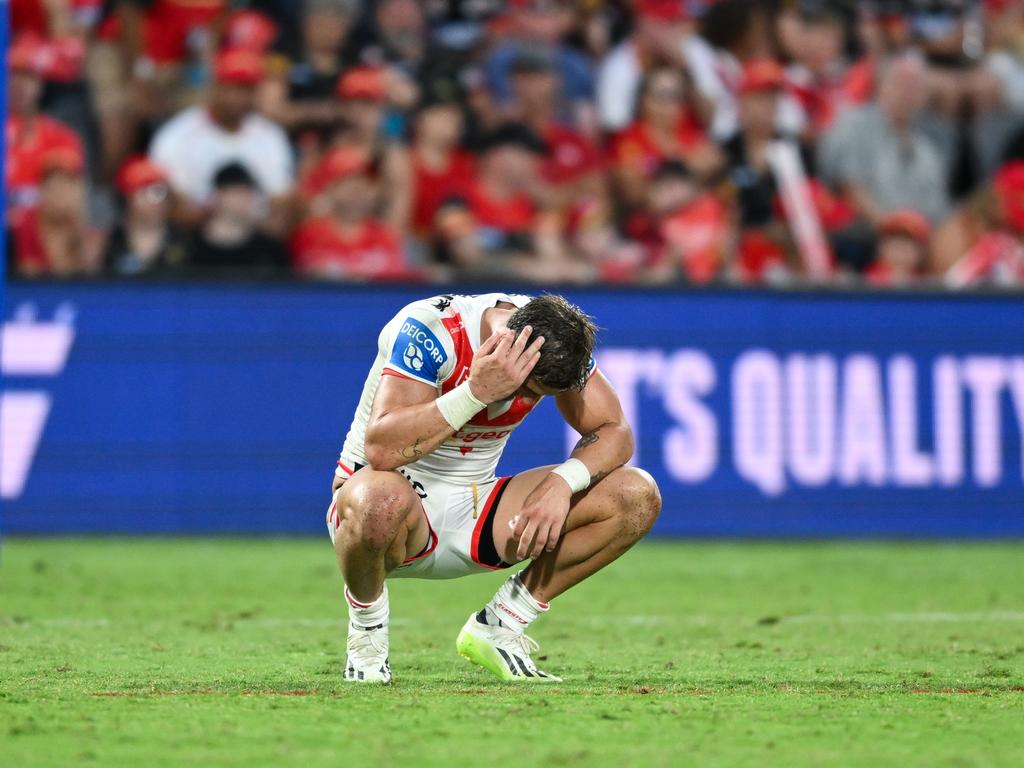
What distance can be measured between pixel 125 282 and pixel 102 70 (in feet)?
9.15

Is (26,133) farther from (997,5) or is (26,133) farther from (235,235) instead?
(997,5)

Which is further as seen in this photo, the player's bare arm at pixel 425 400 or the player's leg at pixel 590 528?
the player's leg at pixel 590 528

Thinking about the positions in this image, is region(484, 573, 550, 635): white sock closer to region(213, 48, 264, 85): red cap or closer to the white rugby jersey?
the white rugby jersey

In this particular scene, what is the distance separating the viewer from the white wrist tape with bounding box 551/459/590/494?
595 centimetres

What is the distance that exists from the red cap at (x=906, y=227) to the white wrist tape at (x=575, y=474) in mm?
8093

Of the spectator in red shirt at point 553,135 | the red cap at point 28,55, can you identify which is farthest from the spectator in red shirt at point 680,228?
the red cap at point 28,55

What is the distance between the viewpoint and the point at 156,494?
1163cm

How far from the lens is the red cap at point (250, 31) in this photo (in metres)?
13.8

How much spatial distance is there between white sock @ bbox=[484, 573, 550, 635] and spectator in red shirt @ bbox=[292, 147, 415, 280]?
681 centimetres

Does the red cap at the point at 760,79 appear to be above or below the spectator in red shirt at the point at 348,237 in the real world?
above

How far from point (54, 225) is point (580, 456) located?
731 centimetres

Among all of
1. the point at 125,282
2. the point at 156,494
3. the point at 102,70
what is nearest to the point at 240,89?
the point at 102,70

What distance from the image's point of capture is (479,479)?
626 centimetres

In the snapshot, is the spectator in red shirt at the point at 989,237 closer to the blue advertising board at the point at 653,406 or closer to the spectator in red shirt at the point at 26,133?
the blue advertising board at the point at 653,406
